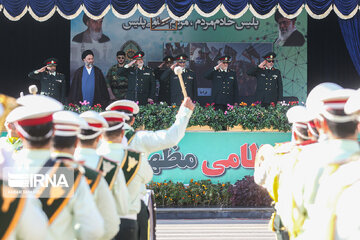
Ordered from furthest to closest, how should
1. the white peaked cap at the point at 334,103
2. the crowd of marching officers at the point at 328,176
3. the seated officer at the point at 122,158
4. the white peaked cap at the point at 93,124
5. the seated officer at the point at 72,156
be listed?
1. the seated officer at the point at 122,158
2. the white peaked cap at the point at 93,124
3. the seated officer at the point at 72,156
4. the white peaked cap at the point at 334,103
5. the crowd of marching officers at the point at 328,176

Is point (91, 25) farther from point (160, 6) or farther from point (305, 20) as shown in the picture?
point (305, 20)

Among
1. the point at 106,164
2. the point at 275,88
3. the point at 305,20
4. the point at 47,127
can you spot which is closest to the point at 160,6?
the point at 275,88

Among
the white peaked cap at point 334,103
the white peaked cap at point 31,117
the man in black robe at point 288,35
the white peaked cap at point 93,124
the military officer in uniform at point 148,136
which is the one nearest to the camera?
the white peaked cap at point 31,117

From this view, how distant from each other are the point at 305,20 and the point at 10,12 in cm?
844

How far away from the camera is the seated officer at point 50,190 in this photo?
2773mm

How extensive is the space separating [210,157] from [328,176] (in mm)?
8186

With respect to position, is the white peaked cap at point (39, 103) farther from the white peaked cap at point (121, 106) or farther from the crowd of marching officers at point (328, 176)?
the white peaked cap at point (121, 106)

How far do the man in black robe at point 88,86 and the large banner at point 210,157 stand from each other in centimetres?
348

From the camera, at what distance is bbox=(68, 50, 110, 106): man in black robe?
13.9 metres

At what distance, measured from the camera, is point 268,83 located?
13.2m

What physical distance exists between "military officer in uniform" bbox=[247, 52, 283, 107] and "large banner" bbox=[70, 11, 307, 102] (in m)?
3.16

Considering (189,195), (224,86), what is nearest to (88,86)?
(224,86)

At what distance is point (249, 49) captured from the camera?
1647 centimetres

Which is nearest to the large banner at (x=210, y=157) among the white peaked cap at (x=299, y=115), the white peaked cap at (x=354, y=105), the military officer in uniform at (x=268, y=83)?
the military officer in uniform at (x=268, y=83)
